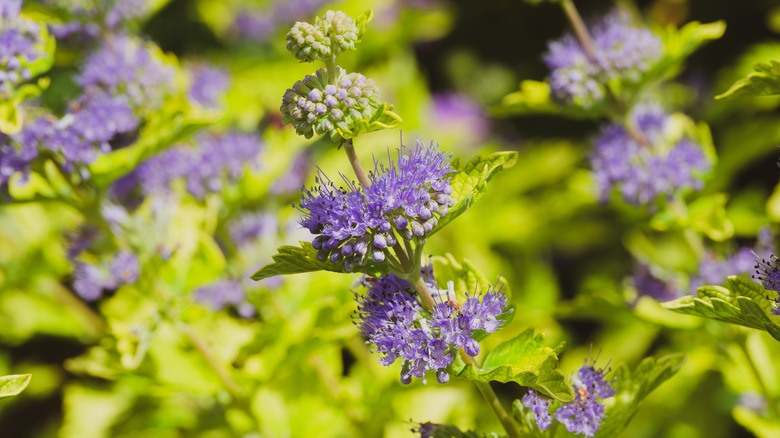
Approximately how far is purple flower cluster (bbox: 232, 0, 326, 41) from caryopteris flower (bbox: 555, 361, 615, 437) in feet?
11.9

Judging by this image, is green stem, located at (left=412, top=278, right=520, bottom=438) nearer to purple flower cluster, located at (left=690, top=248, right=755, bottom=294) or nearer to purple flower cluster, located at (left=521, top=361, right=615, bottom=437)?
purple flower cluster, located at (left=521, top=361, right=615, bottom=437)

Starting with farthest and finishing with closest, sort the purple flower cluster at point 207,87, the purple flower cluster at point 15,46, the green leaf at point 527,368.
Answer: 1. the purple flower cluster at point 207,87
2. the purple flower cluster at point 15,46
3. the green leaf at point 527,368

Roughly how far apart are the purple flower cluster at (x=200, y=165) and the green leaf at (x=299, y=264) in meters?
1.53

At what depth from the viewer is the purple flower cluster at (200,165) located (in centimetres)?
347

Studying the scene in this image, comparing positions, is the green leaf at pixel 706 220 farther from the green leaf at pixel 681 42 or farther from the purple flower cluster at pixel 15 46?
the purple flower cluster at pixel 15 46

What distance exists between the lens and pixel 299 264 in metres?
2.07

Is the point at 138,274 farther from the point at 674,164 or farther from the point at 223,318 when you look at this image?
the point at 674,164

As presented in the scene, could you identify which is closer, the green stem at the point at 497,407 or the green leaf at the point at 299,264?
the green leaf at the point at 299,264

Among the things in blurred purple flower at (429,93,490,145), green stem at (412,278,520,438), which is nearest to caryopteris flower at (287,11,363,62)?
green stem at (412,278,520,438)

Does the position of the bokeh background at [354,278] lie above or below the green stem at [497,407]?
above

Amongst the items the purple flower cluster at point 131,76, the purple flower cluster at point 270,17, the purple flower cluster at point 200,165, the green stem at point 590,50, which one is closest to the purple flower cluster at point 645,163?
the green stem at point 590,50

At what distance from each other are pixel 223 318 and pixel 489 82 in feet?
9.40

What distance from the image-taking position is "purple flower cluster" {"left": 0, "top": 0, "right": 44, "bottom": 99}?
279cm

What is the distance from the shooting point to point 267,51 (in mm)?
5574
